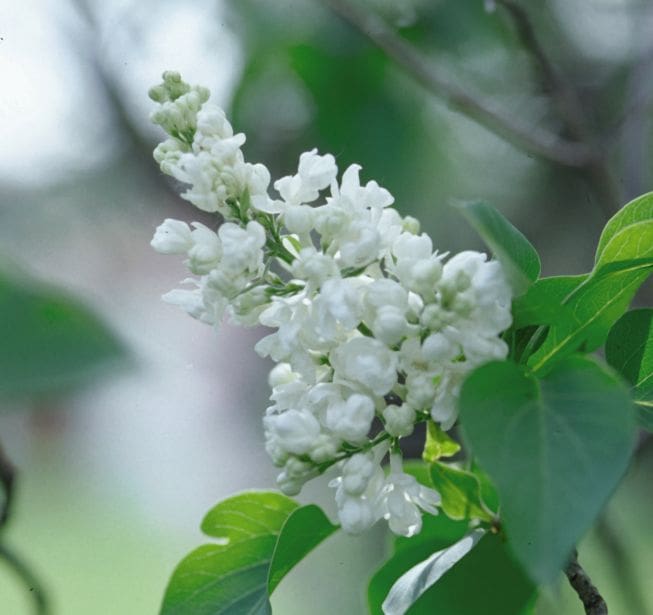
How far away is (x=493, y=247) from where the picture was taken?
341mm

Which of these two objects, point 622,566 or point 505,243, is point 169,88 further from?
point 622,566

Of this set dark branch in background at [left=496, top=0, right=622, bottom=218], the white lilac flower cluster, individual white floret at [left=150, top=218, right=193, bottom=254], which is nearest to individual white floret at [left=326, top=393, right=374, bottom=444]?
the white lilac flower cluster

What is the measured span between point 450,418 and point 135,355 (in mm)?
167

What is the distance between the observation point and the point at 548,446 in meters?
0.31

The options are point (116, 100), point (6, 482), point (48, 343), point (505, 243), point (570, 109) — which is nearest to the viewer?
point (48, 343)

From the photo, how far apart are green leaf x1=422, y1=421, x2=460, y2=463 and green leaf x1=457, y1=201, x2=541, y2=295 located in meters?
0.09

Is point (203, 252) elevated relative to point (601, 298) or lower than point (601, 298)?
elevated

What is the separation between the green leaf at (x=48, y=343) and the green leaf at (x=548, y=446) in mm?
126

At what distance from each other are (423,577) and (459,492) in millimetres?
47

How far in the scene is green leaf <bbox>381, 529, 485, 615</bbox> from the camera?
1.40ft

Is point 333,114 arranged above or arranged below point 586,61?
Result: above

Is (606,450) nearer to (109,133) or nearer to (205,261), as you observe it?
(205,261)

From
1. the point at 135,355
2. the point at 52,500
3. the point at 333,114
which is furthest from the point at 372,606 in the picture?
the point at 333,114

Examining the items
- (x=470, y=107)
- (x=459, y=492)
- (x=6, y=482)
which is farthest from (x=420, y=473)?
(x=470, y=107)
